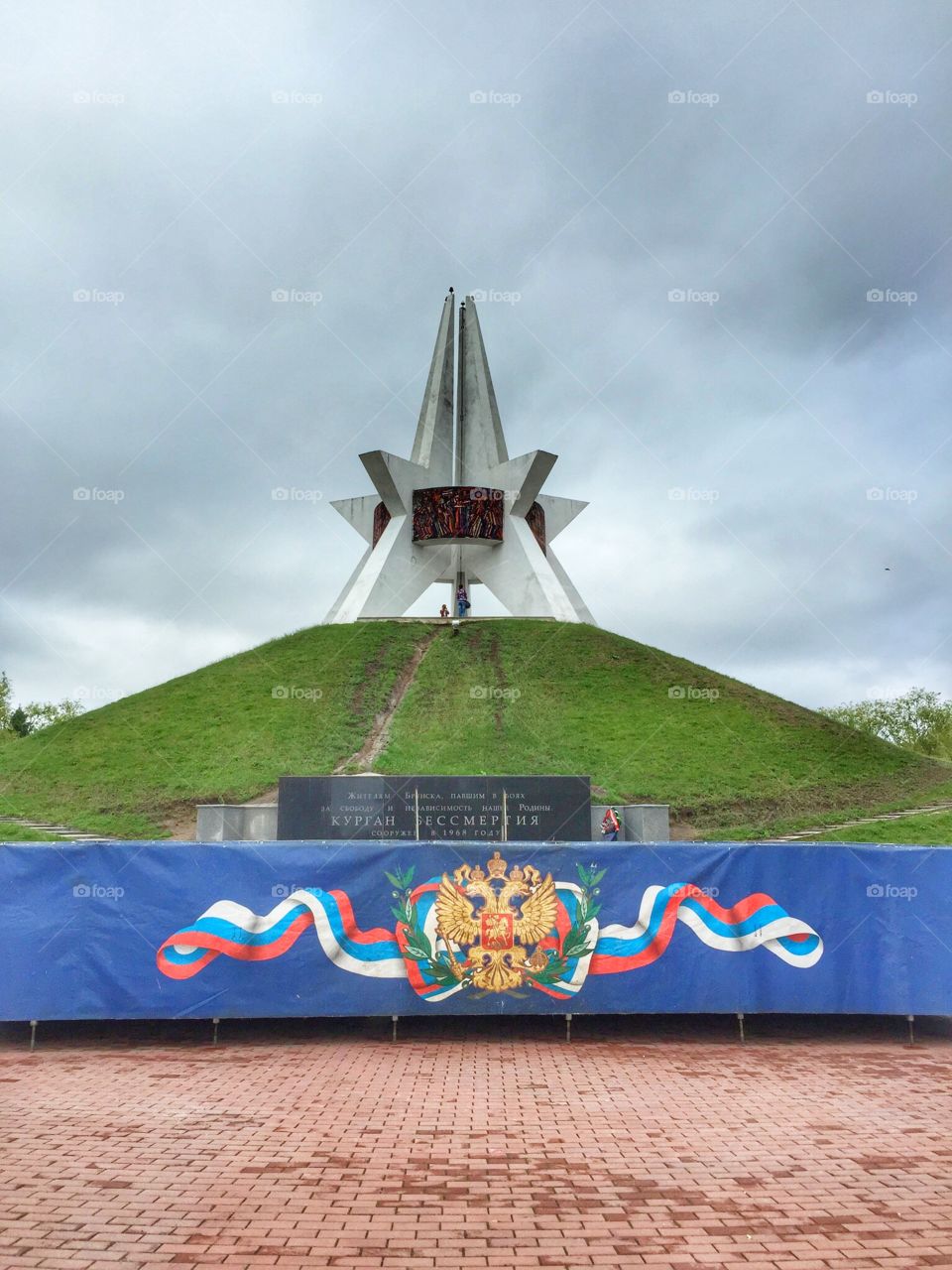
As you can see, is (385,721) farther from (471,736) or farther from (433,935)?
(433,935)

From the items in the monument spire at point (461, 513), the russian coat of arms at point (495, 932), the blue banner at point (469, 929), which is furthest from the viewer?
the monument spire at point (461, 513)

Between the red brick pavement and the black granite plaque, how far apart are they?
875 centimetres

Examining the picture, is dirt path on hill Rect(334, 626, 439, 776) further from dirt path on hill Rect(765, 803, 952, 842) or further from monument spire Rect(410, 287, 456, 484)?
dirt path on hill Rect(765, 803, 952, 842)

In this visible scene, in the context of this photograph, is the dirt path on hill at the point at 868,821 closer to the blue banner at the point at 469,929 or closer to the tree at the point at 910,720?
the blue banner at the point at 469,929

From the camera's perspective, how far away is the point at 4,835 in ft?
67.6

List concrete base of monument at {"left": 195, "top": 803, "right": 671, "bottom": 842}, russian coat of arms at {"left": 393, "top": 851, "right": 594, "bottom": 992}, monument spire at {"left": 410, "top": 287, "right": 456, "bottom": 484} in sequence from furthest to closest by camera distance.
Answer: monument spire at {"left": 410, "top": 287, "right": 456, "bottom": 484}, concrete base of monument at {"left": 195, "top": 803, "right": 671, "bottom": 842}, russian coat of arms at {"left": 393, "top": 851, "right": 594, "bottom": 992}

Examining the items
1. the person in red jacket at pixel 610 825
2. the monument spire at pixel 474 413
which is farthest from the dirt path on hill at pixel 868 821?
the monument spire at pixel 474 413

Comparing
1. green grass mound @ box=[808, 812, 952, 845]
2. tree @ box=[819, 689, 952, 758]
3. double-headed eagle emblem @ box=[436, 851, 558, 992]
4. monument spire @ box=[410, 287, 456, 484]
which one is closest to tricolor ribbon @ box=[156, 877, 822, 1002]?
double-headed eagle emblem @ box=[436, 851, 558, 992]

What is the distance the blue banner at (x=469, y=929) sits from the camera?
32.4 feet

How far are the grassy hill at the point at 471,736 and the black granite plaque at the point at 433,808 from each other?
5.16 m

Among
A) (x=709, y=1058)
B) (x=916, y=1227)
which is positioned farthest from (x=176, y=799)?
(x=916, y=1227)

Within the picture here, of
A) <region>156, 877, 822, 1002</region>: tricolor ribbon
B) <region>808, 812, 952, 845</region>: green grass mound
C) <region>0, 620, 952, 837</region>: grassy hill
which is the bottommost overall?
<region>156, 877, 822, 1002</region>: tricolor ribbon

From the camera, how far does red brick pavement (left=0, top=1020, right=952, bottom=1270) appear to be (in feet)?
17.1

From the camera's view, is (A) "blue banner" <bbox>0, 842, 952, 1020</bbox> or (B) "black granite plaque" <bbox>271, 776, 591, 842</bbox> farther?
(B) "black granite plaque" <bbox>271, 776, 591, 842</bbox>
